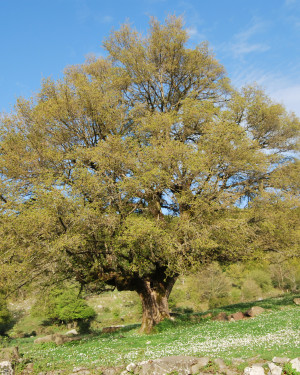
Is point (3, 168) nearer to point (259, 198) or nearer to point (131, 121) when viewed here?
point (131, 121)

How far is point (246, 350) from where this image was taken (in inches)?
377

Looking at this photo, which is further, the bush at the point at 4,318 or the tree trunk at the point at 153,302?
the bush at the point at 4,318

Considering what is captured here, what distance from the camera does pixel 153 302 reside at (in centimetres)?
2056

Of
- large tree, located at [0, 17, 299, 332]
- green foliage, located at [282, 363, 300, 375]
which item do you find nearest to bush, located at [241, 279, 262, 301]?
large tree, located at [0, 17, 299, 332]

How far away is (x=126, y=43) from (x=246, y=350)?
26144mm

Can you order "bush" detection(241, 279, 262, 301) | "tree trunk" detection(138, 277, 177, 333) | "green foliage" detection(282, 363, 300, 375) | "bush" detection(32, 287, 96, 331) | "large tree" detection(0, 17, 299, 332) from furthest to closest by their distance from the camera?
"bush" detection(241, 279, 262, 301)
"bush" detection(32, 287, 96, 331)
"tree trunk" detection(138, 277, 177, 333)
"large tree" detection(0, 17, 299, 332)
"green foliage" detection(282, 363, 300, 375)

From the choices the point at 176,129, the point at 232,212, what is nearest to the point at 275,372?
the point at 232,212

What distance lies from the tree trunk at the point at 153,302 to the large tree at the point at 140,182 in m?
0.07

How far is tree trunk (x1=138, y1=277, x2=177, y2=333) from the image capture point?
65.2 ft

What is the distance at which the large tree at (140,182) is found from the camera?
16.0 meters

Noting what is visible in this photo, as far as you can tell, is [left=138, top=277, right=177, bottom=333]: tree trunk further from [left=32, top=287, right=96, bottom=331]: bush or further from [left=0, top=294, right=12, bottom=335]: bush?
[left=0, top=294, right=12, bottom=335]: bush

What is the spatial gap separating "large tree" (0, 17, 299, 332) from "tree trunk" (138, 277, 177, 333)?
7 cm

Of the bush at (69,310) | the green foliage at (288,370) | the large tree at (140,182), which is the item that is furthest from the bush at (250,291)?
the green foliage at (288,370)

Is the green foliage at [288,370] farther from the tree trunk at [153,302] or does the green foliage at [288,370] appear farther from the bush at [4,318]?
the bush at [4,318]
